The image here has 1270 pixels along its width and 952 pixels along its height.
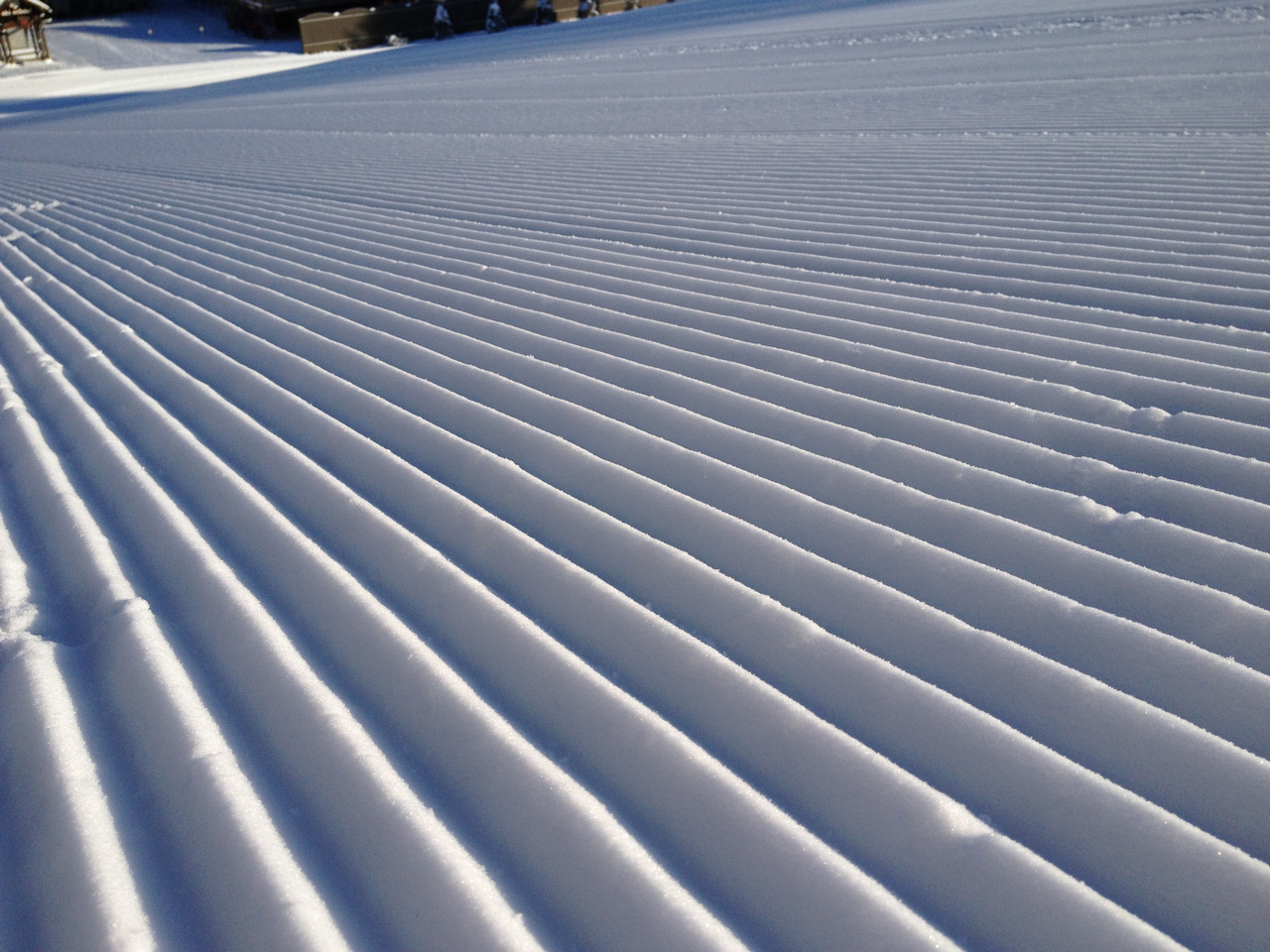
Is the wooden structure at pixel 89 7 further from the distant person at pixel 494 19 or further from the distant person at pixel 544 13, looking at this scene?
the distant person at pixel 544 13

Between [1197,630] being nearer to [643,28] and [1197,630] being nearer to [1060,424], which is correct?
[1060,424]

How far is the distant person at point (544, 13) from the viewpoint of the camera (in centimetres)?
2706

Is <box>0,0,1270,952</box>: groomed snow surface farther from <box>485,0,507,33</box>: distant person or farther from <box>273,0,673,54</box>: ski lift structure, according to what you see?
<box>273,0,673,54</box>: ski lift structure

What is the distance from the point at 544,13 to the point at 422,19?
12.8 ft

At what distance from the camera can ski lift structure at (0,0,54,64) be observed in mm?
28266

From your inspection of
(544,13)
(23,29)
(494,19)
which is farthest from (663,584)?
(23,29)

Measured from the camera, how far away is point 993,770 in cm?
159

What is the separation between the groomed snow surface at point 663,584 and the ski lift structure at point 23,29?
30589 mm

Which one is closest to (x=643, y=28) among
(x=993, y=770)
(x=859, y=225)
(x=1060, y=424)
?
(x=859, y=225)

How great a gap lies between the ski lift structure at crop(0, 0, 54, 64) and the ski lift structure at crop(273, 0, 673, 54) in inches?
339

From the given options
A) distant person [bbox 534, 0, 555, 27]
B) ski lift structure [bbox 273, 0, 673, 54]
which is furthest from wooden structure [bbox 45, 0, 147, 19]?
distant person [bbox 534, 0, 555, 27]

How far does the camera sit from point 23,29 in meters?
28.9

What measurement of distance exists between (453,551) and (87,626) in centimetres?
86

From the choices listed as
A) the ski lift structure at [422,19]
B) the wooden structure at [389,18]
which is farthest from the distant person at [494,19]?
the wooden structure at [389,18]
